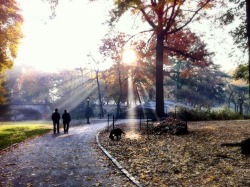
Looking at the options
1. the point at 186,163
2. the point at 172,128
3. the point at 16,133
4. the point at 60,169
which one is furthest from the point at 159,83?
the point at 60,169

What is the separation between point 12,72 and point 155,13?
65584 mm

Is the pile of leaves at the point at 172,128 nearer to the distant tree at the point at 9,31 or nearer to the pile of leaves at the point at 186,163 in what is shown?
the pile of leaves at the point at 186,163

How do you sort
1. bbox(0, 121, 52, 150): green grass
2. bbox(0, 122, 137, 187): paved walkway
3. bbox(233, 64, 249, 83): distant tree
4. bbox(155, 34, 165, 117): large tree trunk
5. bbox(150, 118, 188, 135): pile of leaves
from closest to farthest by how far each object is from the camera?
bbox(0, 122, 137, 187): paved walkway → bbox(150, 118, 188, 135): pile of leaves → bbox(0, 121, 52, 150): green grass → bbox(233, 64, 249, 83): distant tree → bbox(155, 34, 165, 117): large tree trunk

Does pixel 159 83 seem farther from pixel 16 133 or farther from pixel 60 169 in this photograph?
pixel 60 169

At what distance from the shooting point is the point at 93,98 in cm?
7431

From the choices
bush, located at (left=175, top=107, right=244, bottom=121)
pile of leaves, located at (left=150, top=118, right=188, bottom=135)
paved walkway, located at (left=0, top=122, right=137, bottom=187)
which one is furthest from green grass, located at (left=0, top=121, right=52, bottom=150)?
bush, located at (left=175, top=107, right=244, bottom=121)

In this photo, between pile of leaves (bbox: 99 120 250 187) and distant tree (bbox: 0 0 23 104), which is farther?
distant tree (bbox: 0 0 23 104)

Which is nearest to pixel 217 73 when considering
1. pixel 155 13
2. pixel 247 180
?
pixel 155 13

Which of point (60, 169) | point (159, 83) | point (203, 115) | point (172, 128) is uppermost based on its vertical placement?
point (159, 83)

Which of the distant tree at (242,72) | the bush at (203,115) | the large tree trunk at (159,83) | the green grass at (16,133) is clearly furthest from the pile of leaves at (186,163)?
the bush at (203,115)

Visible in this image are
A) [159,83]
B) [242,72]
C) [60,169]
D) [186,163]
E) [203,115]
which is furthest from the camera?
[203,115]

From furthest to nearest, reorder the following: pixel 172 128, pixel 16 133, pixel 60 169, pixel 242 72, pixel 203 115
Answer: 1. pixel 203 115
2. pixel 242 72
3. pixel 16 133
4. pixel 172 128
5. pixel 60 169

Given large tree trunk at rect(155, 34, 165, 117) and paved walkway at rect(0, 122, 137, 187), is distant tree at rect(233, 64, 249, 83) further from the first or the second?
paved walkway at rect(0, 122, 137, 187)

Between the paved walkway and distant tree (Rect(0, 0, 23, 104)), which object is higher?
distant tree (Rect(0, 0, 23, 104))
